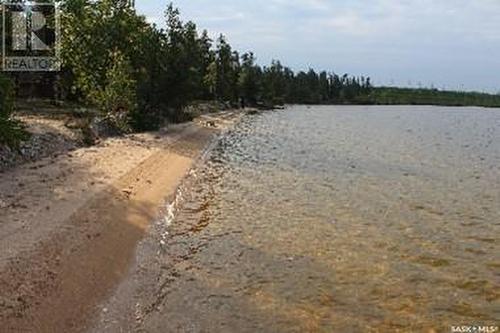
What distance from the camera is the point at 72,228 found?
18.5 metres

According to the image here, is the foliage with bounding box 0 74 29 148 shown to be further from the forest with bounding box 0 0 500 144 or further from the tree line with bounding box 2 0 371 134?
the tree line with bounding box 2 0 371 134

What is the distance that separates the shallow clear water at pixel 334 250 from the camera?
13680 mm

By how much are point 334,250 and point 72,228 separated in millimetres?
8246

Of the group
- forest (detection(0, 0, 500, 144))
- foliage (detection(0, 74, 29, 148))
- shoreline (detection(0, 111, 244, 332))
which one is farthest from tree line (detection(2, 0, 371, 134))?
foliage (detection(0, 74, 29, 148))

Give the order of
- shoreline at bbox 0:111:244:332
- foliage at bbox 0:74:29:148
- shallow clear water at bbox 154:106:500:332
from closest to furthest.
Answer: shoreline at bbox 0:111:244:332
shallow clear water at bbox 154:106:500:332
foliage at bbox 0:74:29:148

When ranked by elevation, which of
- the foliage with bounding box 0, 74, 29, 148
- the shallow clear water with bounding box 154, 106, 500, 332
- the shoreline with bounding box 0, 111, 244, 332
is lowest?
the shallow clear water with bounding box 154, 106, 500, 332

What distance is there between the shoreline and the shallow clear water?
5.21 ft

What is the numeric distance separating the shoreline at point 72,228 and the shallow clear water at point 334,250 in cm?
159

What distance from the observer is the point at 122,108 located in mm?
51719

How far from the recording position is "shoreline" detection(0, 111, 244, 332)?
1291cm

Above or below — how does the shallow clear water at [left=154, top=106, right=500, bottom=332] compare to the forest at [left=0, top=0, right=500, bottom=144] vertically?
below

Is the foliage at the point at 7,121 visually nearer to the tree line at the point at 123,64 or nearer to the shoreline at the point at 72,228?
the shoreline at the point at 72,228

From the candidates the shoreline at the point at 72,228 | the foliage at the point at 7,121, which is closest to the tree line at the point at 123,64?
the shoreline at the point at 72,228

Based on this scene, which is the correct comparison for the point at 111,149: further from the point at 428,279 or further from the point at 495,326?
the point at 495,326
